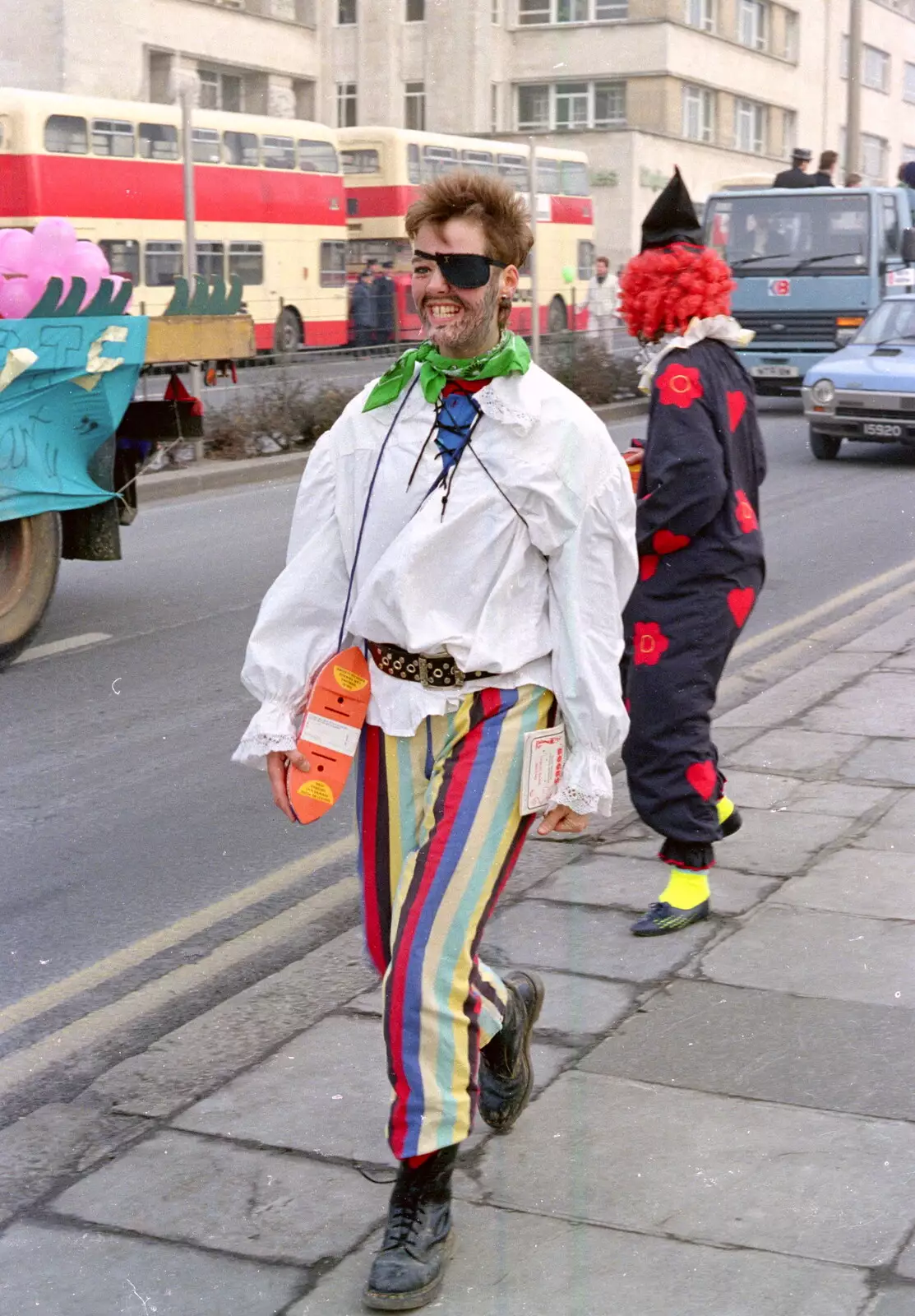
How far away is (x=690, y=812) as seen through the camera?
478cm

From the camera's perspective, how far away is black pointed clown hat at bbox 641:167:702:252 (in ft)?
15.6

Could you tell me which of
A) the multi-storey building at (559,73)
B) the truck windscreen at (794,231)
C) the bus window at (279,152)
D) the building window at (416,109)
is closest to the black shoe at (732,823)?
the truck windscreen at (794,231)

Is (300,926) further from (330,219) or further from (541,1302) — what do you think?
(330,219)

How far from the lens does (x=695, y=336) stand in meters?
4.62

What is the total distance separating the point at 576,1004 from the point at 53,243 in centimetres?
536

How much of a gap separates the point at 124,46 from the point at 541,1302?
41.1m

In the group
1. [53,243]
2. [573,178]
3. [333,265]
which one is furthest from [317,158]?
[53,243]

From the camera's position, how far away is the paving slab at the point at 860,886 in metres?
4.86

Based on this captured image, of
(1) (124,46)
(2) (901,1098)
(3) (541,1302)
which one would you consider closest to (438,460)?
(3) (541,1302)

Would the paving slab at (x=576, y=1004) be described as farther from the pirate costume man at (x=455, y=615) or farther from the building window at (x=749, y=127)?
the building window at (x=749, y=127)

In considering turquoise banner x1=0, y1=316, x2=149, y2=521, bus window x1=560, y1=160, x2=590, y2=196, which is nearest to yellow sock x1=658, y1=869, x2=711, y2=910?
turquoise banner x1=0, y1=316, x2=149, y2=521

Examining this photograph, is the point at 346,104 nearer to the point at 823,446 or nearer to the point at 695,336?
the point at 823,446

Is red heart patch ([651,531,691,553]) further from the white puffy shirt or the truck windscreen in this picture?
the truck windscreen

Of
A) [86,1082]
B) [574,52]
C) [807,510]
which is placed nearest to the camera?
[86,1082]
